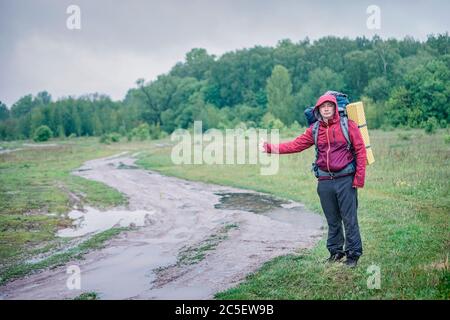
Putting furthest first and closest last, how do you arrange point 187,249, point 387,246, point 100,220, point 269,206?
point 269,206
point 100,220
point 187,249
point 387,246

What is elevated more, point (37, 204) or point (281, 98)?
point (281, 98)

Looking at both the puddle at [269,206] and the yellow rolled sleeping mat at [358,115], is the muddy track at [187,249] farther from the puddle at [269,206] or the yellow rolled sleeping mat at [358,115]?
the yellow rolled sleeping mat at [358,115]

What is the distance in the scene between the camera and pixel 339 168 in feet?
22.3

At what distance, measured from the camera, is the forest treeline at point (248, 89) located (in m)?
68.9

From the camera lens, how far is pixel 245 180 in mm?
22172

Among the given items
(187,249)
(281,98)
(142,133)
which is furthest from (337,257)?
(142,133)

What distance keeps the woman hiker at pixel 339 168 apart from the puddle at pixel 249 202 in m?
7.41

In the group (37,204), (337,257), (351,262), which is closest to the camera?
(351,262)

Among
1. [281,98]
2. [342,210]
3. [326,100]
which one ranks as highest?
[281,98]

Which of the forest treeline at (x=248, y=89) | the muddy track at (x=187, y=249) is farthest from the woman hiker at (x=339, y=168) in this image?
the forest treeline at (x=248, y=89)

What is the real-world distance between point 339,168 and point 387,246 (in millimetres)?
2686

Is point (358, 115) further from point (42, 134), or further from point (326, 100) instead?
point (42, 134)

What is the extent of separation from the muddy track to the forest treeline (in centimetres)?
3938
